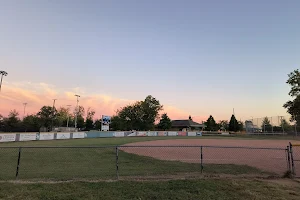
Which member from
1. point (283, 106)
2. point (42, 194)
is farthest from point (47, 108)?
point (42, 194)

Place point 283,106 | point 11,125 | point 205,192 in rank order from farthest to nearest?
1. point 11,125
2. point 283,106
3. point 205,192

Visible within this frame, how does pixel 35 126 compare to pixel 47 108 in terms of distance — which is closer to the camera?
pixel 35 126

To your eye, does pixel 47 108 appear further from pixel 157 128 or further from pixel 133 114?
pixel 157 128

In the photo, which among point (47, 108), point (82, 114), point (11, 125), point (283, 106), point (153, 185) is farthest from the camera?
point (82, 114)

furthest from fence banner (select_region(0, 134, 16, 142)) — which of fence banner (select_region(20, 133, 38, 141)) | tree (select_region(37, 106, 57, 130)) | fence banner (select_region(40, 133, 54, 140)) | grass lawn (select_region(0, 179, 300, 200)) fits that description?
tree (select_region(37, 106, 57, 130))

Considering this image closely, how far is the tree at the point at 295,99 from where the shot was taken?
58.8 metres

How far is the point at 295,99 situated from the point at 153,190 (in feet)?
212

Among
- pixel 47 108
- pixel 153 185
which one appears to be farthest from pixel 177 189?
pixel 47 108

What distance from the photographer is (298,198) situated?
267 inches

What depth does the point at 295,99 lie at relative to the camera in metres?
59.5

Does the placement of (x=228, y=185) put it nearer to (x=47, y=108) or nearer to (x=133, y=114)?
(x=133, y=114)

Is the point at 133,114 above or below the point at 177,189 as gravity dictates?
above

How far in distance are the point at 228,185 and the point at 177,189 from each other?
1.89 metres

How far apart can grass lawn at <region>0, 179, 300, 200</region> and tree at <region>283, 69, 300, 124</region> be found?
59999mm
